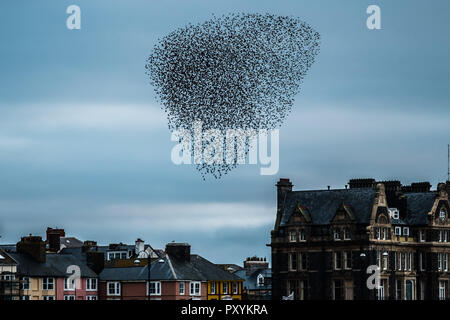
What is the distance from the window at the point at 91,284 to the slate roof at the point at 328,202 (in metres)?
24.3

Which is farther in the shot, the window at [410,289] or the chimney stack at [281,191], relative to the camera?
the chimney stack at [281,191]

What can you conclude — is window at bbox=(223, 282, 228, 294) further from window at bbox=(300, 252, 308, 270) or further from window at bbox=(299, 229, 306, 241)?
window at bbox=(299, 229, 306, 241)

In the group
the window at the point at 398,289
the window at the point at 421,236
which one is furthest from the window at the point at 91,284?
the window at the point at 421,236

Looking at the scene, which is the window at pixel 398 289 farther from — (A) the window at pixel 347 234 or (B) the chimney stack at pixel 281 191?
(B) the chimney stack at pixel 281 191

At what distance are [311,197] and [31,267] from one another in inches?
1401

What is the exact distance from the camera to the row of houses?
14800 centimetres

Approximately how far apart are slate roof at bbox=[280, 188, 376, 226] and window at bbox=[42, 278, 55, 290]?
2911 centimetres

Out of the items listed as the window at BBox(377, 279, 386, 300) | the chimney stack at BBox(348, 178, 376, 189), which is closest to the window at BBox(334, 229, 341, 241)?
the window at BBox(377, 279, 386, 300)

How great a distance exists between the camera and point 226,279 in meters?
161

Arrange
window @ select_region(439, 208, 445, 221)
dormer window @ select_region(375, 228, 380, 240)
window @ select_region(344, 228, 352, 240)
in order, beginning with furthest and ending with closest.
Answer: window @ select_region(439, 208, 445, 221) → window @ select_region(344, 228, 352, 240) → dormer window @ select_region(375, 228, 380, 240)

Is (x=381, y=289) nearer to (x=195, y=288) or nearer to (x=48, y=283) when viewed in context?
(x=195, y=288)

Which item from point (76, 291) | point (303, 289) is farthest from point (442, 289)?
point (76, 291)

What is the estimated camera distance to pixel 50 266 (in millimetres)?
150875

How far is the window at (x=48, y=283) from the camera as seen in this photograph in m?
149
